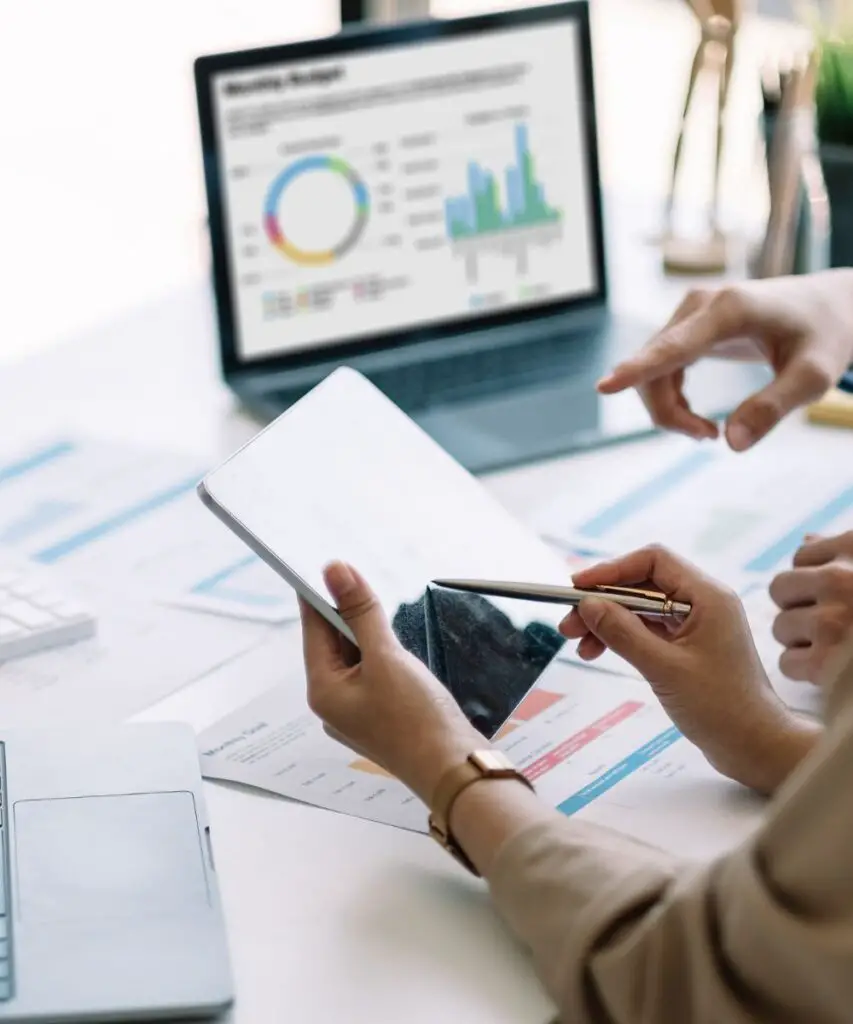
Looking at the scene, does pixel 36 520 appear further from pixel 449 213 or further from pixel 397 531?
pixel 449 213

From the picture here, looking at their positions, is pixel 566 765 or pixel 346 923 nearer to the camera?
pixel 346 923

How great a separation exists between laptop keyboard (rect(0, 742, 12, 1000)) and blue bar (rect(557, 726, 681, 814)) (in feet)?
1.06

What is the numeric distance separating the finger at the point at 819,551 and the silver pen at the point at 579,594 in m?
0.20

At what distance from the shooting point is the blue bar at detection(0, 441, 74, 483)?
1.41m

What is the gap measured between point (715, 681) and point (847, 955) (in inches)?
13.2

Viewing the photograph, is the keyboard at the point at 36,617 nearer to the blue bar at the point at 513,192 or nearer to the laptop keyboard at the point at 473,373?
the laptop keyboard at the point at 473,373

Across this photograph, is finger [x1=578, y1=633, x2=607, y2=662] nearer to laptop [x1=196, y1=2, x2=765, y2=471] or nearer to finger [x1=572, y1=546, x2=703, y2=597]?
finger [x1=572, y1=546, x2=703, y2=597]

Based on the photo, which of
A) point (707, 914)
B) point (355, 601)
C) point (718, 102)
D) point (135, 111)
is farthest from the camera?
point (135, 111)

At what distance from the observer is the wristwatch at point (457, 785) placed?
837mm

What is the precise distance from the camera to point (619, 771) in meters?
0.99

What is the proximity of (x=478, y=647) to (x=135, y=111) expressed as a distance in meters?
3.41

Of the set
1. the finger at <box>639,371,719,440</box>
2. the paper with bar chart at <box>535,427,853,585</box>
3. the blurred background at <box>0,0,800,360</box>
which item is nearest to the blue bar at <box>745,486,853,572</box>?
the paper with bar chart at <box>535,427,853,585</box>

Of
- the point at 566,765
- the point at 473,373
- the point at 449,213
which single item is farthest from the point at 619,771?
the point at 449,213

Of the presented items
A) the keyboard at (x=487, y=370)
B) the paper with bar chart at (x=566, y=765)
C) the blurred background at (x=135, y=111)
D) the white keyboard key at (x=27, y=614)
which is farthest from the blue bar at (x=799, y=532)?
the blurred background at (x=135, y=111)
